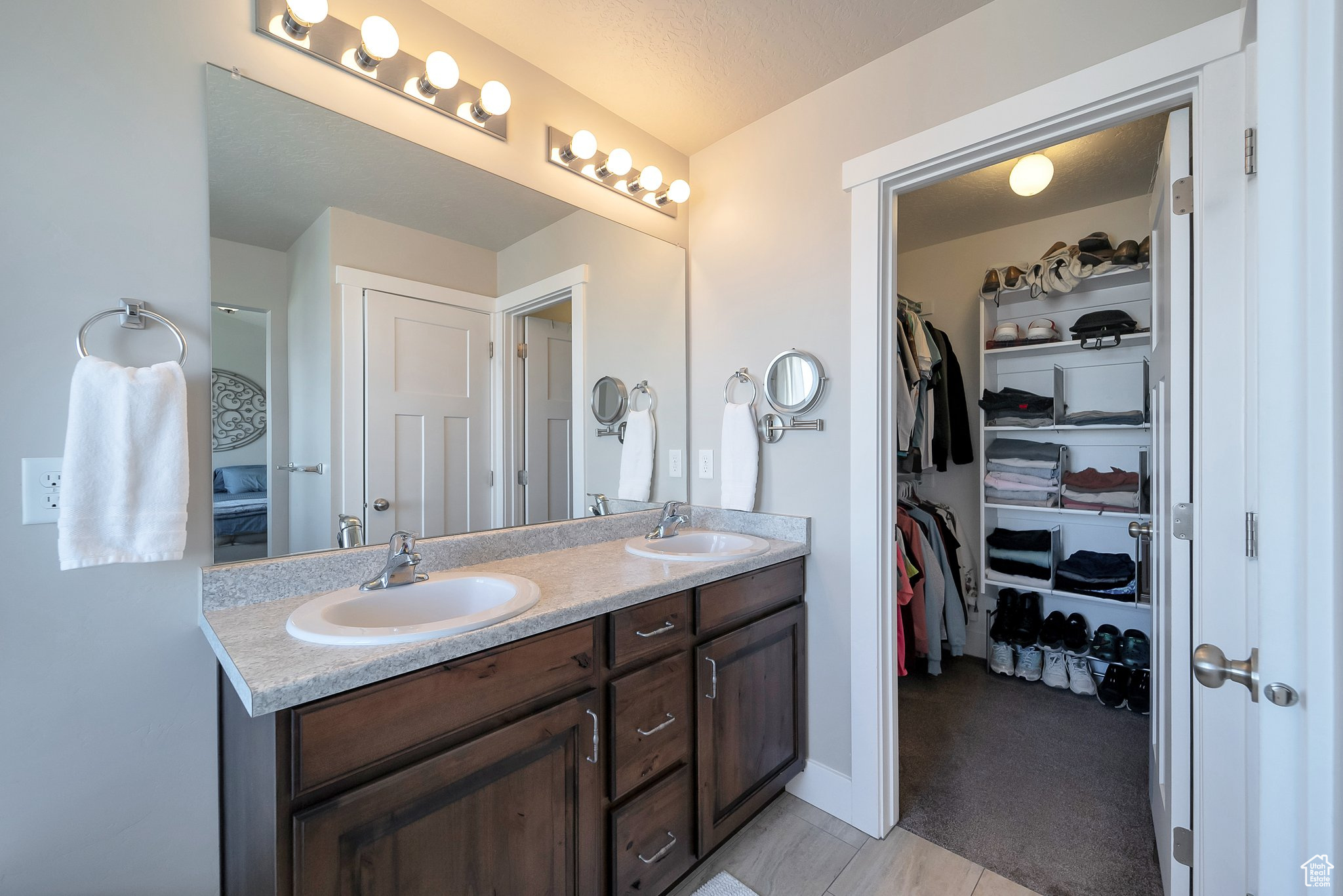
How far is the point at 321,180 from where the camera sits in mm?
1370

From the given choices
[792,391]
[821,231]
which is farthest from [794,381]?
[821,231]

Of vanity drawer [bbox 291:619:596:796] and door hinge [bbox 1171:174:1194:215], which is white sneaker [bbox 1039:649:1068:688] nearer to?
door hinge [bbox 1171:174:1194:215]

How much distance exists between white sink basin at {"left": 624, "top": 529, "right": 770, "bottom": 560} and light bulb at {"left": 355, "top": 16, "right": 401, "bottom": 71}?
1433mm

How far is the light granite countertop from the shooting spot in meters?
0.84

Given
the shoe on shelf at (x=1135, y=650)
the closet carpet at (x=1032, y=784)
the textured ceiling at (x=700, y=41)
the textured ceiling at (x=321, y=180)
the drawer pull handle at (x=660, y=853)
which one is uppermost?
the textured ceiling at (x=700, y=41)

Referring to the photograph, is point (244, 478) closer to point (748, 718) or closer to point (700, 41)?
point (748, 718)

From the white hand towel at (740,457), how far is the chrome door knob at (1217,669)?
1346 millimetres

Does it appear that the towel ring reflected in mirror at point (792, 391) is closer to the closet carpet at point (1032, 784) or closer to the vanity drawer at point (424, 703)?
the vanity drawer at point (424, 703)

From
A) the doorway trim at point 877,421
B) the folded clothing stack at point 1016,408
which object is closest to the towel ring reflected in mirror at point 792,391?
the doorway trim at point 877,421

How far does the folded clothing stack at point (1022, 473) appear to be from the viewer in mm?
2752

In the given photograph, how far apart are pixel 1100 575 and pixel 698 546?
200 centimetres

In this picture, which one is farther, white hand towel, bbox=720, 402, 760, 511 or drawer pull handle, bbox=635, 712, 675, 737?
white hand towel, bbox=720, 402, 760, 511

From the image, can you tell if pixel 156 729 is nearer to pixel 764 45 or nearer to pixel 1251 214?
pixel 764 45

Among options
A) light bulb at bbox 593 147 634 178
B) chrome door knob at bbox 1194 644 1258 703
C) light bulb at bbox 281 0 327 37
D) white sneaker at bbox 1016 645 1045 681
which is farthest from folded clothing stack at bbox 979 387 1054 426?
light bulb at bbox 281 0 327 37
